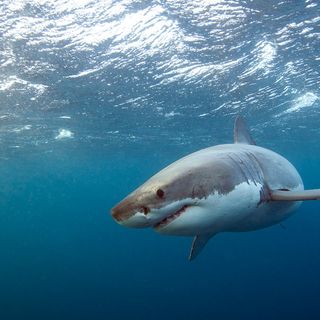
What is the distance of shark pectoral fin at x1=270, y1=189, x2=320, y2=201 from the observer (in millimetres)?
4283

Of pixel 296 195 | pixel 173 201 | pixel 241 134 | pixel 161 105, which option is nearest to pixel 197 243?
pixel 241 134

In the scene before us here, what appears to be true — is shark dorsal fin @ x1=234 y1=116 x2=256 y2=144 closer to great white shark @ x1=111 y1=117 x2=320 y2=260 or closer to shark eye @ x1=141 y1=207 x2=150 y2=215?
great white shark @ x1=111 y1=117 x2=320 y2=260

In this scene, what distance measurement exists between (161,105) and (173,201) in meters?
18.0

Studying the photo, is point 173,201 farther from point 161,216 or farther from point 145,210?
point 145,210

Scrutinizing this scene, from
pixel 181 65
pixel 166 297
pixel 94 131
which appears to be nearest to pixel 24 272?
pixel 166 297

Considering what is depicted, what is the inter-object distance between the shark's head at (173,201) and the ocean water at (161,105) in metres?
8.14

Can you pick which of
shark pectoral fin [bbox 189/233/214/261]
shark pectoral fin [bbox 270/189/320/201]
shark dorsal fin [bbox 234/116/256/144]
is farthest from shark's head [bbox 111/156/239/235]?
shark dorsal fin [bbox 234/116/256/144]

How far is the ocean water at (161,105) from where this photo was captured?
38.0 ft

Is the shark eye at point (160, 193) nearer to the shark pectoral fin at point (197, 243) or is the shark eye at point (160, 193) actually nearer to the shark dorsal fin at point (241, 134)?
the shark pectoral fin at point (197, 243)

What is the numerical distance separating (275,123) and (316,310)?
1405 cm

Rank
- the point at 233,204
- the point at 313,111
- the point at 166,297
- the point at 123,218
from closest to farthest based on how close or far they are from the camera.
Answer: the point at 123,218
the point at 233,204
the point at 313,111
the point at 166,297

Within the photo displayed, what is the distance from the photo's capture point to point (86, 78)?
15820 millimetres

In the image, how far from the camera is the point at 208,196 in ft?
12.2

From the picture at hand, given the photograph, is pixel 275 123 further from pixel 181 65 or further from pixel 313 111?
pixel 181 65
